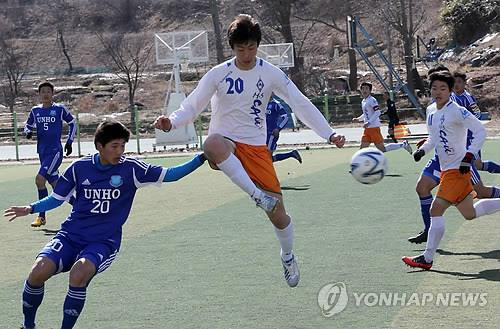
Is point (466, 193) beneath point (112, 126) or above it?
beneath

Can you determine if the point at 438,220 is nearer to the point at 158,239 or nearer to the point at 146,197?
the point at 158,239

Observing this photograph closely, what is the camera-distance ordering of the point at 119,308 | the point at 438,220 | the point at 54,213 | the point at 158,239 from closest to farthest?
1. the point at 119,308
2. the point at 438,220
3. the point at 158,239
4. the point at 54,213

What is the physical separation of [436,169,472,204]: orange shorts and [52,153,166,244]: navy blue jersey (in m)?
3.10

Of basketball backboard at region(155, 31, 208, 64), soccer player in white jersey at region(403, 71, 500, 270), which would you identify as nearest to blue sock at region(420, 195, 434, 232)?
soccer player in white jersey at region(403, 71, 500, 270)

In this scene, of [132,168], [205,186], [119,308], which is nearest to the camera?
[132,168]

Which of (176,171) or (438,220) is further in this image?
(438,220)

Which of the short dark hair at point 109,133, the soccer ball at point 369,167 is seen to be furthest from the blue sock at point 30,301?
the soccer ball at point 369,167

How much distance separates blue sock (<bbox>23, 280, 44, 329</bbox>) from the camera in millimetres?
6945

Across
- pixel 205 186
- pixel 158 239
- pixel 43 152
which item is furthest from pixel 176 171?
pixel 205 186

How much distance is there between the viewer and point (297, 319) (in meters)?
7.20

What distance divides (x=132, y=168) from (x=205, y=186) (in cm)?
1121

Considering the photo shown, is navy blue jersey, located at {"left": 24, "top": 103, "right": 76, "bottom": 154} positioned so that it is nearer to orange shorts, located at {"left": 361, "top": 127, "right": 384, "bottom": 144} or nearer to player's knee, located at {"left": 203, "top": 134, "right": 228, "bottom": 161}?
player's knee, located at {"left": 203, "top": 134, "right": 228, "bottom": 161}

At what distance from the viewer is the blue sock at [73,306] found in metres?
6.70

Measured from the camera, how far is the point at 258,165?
7.90 m
